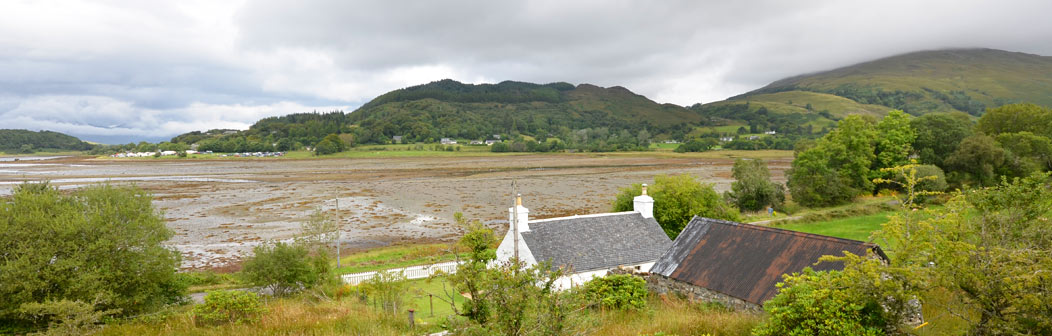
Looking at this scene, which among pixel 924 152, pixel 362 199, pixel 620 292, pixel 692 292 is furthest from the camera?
pixel 362 199

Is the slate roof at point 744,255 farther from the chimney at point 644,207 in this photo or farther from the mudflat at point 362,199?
the mudflat at point 362,199

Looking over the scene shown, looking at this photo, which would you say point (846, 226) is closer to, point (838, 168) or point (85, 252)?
point (838, 168)

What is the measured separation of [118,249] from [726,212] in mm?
30541

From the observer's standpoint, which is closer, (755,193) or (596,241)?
(596,241)

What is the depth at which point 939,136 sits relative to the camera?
4403cm

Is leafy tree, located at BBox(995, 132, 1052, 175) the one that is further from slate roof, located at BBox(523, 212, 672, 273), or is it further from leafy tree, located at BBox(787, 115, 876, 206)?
slate roof, located at BBox(523, 212, 672, 273)

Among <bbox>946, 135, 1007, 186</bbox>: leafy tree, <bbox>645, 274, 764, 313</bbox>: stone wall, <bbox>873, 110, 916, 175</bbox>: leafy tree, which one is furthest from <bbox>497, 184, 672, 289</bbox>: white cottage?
<bbox>946, 135, 1007, 186</bbox>: leafy tree

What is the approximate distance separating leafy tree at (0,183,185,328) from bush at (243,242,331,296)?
2835 millimetres

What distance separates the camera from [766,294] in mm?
12969

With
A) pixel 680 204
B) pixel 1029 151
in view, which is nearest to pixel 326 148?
pixel 680 204

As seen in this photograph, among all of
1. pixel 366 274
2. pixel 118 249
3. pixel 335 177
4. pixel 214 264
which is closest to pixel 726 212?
pixel 366 274

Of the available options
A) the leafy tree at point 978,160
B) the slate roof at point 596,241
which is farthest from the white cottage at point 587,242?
the leafy tree at point 978,160

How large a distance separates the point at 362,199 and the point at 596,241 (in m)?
43.0

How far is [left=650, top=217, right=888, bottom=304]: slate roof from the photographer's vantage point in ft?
43.4
